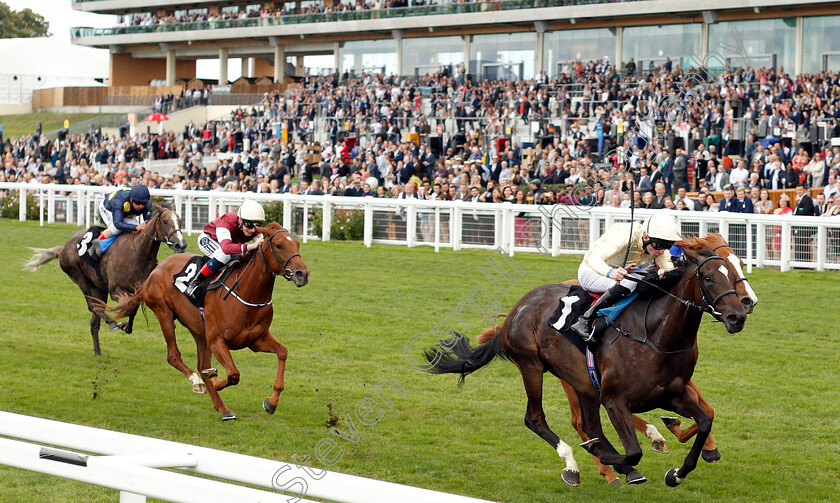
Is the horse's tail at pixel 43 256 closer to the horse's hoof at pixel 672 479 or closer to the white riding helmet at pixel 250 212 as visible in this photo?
the white riding helmet at pixel 250 212

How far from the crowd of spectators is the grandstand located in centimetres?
225

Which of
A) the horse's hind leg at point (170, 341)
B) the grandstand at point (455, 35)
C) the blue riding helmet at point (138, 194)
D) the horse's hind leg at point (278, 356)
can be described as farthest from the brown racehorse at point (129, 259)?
the grandstand at point (455, 35)

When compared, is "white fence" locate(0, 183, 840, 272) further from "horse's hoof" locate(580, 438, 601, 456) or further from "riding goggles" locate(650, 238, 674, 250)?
"horse's hoof" locate(580, 438, 601, 456)

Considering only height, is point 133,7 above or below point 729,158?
A: above

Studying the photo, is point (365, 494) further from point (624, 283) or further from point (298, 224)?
point (298, 224)

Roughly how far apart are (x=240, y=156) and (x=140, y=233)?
58.3ft

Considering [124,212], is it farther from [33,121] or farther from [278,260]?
[33,121]

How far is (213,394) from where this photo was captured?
6.45 metres

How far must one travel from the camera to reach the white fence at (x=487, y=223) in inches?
494

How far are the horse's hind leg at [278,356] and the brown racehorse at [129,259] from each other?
166 centimetres

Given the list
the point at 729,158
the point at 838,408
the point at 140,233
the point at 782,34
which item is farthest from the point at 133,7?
the point at 838,408

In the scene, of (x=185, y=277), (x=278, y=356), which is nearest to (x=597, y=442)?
(x=278, y=356)

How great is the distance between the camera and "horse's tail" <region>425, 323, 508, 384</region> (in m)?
5.81

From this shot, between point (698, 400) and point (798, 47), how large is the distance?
24.1 metres
